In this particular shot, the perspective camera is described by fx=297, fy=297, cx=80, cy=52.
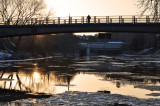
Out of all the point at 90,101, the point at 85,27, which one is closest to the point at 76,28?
the point at 85,27

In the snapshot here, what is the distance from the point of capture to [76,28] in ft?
189

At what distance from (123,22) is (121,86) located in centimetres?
2781

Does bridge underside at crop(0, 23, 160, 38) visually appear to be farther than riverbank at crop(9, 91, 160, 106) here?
Yes

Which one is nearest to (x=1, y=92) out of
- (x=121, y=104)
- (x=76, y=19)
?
Answer: (x=121, y=104)

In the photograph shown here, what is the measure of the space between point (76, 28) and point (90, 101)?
37719mm

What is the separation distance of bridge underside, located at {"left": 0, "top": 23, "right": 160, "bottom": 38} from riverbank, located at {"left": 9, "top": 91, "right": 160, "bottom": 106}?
33607mm

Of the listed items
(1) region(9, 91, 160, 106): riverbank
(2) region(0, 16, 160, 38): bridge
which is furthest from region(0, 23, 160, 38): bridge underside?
(1) region(9, 91, 160, 106): riverbank

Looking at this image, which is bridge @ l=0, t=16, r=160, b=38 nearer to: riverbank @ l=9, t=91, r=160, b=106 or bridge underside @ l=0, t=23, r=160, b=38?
bridge underside @ l=0, t=23, r=160, b=38

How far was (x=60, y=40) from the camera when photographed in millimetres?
186125

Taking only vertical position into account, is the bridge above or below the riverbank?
above

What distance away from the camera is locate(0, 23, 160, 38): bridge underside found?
54.9 m

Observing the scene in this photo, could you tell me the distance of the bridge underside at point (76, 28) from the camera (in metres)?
54.9

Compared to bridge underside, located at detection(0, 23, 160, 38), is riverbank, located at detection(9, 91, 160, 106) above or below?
below

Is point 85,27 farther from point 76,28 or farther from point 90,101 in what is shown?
point 90,101
